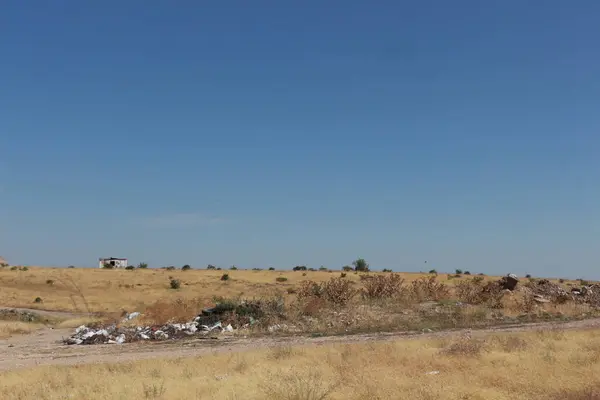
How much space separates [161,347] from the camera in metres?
22.9

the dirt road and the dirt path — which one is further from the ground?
the dirt road

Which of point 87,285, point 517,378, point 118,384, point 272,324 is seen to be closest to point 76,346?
point 272,324

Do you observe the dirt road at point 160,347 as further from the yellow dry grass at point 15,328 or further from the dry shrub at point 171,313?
the dry shrub at point 171,313

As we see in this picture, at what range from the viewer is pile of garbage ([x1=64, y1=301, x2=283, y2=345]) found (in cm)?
2642

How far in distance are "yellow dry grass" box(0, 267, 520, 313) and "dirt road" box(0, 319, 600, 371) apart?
67.0ft

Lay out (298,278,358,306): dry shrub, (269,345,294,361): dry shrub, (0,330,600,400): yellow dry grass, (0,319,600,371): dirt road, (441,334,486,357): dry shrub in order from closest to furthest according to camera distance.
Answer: (0,330,600,400): yellow dry grass, (441,334,486,357): dry shrub, (269,345,294,361): dry shrub, (0,319,600,371): dirt road, (298,278,358,306): dry shrub

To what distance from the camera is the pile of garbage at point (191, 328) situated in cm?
2642

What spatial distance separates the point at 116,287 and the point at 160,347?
3888 centimetres

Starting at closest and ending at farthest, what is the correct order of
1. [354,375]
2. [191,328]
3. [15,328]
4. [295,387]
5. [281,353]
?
[295,387] → [354,375] → [281,353] → [191,328] → [15,328]

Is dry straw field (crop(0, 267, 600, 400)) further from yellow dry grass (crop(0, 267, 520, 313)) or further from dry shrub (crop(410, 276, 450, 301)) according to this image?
yellow dry grass (crop(0, 267, 520, 313))

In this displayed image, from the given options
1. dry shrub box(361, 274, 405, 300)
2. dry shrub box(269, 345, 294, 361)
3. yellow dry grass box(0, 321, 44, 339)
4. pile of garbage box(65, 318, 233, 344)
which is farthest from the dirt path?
dry shrub box(269, 345, 294, 361)

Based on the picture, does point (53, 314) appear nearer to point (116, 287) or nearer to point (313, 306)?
point (116, 287)

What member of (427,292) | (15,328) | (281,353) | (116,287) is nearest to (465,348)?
(281,353)

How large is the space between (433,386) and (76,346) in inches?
729
